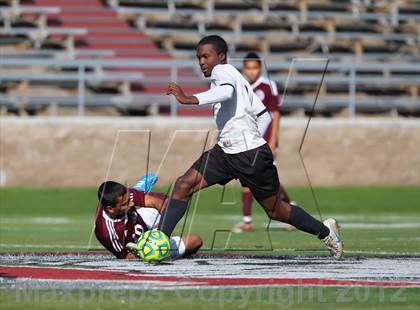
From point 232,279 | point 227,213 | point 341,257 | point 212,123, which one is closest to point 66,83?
point 212,123

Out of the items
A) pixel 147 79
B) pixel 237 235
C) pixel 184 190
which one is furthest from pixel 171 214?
pixel 147 79

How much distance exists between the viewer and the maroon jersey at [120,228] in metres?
10.1

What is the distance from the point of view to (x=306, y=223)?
33.5 ft

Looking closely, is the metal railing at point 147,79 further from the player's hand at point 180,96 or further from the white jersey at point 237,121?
the player's hand at point 180,96

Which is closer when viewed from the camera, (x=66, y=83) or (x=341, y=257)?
(x=341, y=257)

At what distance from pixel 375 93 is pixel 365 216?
7.77 meters

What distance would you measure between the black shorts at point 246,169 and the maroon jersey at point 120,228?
74 cm

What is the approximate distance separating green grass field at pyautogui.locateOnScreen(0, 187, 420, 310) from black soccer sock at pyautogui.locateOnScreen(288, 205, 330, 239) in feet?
3.74

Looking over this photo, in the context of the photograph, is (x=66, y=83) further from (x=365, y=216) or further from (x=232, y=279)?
(x=232, y=279)

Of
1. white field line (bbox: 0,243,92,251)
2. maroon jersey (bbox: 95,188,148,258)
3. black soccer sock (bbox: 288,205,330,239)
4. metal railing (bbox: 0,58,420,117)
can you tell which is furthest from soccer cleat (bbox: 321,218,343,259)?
metal railing (bbox: 0,58,420,117)

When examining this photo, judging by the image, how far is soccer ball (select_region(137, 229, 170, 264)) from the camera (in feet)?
31.6

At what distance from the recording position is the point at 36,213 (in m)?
20.0

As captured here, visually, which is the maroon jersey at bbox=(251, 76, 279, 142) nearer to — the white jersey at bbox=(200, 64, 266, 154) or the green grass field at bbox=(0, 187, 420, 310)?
the green grass field at bbox=(0, 187, 420, 310)

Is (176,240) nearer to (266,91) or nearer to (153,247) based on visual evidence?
(153,247)
